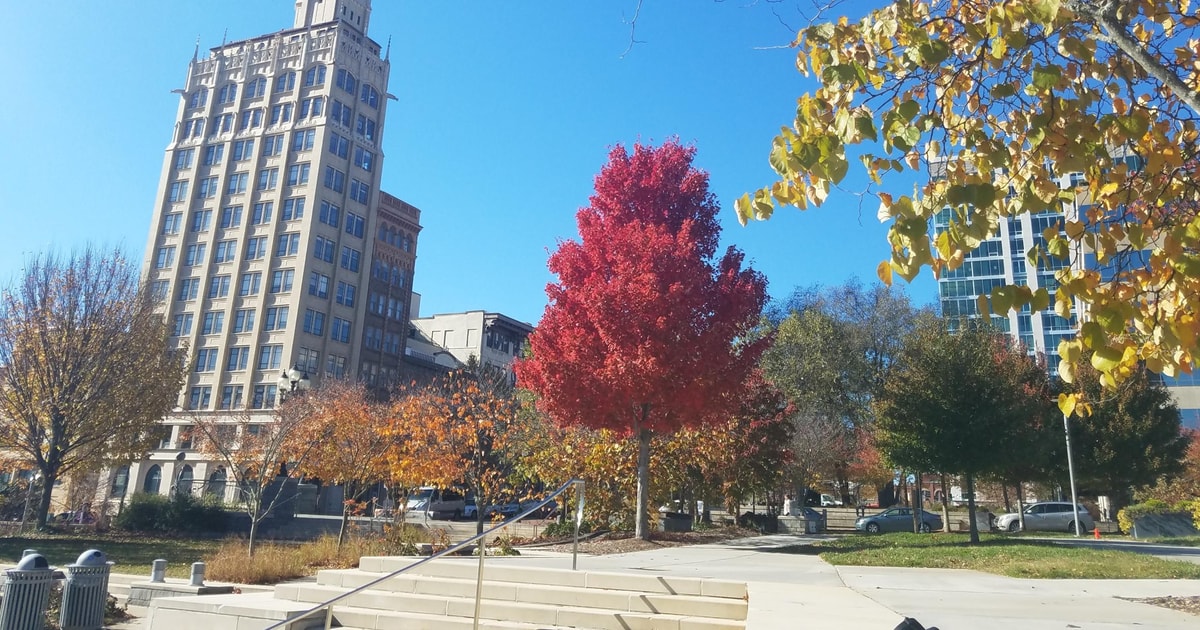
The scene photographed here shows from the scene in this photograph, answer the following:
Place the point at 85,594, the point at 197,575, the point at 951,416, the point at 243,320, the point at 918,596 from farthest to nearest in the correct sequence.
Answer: the point at 243,320
the point at 951,416
the point at 197,575
the point at 85,594
the point at 918,596

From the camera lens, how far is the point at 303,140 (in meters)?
64.6

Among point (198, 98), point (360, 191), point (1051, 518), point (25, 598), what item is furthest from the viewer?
point (198, 98)

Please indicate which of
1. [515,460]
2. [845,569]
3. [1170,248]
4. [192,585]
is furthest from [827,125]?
[515,460]

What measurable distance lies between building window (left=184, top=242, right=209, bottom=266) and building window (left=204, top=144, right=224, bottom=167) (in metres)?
7.74

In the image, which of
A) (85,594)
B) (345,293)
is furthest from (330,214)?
(85,594)

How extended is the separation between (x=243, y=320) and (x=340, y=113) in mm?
19971

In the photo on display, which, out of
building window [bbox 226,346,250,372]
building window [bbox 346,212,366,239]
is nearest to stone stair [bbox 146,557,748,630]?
building window [bbox 226,346,250,372]

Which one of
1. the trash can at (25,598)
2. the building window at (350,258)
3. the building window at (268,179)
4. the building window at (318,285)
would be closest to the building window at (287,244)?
the building window at (318,285)

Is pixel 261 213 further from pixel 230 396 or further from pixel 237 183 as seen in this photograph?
pixel 230 396

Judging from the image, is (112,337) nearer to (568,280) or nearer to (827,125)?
(568,280)

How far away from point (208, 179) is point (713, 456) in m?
61.5

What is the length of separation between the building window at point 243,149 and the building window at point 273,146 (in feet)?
4.48

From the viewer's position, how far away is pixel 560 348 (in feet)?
50.5

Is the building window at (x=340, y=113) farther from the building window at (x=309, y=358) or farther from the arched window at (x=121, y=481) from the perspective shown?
the arched window at (x=121, y=481)
